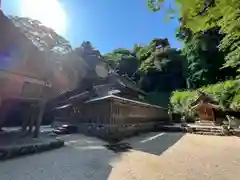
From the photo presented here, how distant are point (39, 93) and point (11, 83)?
148 centimetres

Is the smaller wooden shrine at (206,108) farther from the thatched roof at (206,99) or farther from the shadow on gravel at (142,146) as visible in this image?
the shadow on gravel at (142,146)

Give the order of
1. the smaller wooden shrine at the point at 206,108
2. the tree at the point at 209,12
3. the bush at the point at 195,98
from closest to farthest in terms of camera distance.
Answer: the tree at the point at 209,12, the bush at the point at 195,98, the smaller wooden shrine at the point at 206,108

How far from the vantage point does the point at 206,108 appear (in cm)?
2216

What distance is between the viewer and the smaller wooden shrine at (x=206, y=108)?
2172 cm

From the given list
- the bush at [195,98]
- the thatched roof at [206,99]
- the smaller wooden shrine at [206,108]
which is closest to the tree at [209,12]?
the bush at [195,98]

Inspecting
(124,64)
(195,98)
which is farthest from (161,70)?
(195,98)

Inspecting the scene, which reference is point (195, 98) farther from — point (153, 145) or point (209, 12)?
point (209, 12)

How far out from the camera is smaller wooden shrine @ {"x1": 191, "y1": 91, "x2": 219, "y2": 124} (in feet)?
71.3

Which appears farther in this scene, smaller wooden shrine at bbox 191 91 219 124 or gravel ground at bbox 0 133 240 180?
smaller wooden shrine at bbox 191 91 219 124

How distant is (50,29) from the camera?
2845cm

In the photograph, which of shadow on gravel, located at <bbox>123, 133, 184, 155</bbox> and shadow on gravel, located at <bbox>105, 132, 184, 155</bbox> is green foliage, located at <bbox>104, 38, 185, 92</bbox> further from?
shadow on gravel, located at <bbox>105, 132, 184, 155</bbox>

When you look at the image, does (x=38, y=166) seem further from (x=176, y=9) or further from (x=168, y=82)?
(x=168, y=82)

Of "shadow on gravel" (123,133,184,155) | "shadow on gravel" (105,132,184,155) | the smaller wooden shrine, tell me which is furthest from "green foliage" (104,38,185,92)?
"shadow on gravel" (105,132,184,155)

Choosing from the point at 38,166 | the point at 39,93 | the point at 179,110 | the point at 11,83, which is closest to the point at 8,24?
the point at 11,83
